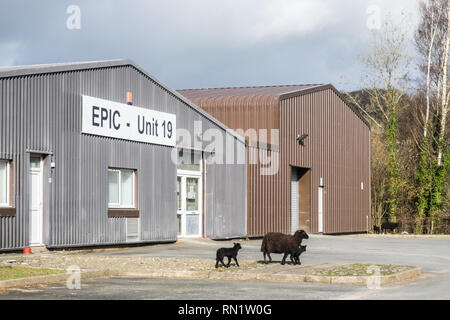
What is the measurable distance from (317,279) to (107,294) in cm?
407

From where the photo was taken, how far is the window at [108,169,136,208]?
75.7 ft

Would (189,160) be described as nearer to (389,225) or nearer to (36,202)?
(36,202)

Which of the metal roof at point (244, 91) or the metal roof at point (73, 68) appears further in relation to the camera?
the metal roof at point (244, 91)

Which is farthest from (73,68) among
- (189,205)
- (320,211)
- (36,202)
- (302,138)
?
(320,211)

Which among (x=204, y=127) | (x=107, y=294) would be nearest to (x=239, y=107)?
(x=204, y=127)

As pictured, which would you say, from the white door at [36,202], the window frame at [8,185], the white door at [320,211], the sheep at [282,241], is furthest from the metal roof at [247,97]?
the sheep at [282,241]

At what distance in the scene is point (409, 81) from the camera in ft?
179

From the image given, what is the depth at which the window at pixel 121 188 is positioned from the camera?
75.7 feet

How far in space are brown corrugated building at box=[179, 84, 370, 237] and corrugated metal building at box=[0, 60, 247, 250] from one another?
3439 mm

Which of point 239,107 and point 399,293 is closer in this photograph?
point 399,293

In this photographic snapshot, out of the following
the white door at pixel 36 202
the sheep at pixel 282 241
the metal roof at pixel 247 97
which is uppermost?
the metal roof at pixel 247 97

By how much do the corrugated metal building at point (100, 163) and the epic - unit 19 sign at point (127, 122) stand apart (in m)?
0.03

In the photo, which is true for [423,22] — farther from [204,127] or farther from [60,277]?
[60,277]

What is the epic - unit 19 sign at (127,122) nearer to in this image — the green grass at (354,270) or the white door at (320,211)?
the green grass at (354,270)
